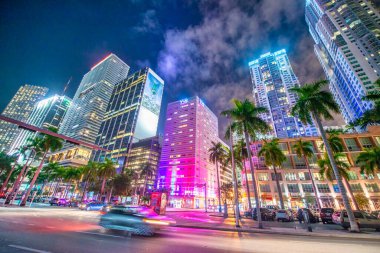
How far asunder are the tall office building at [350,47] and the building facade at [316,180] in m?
42.6

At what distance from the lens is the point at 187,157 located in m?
117

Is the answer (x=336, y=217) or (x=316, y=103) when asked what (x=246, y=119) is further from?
(x=336, y=217)

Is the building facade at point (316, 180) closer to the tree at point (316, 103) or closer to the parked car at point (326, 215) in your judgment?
the parked car at point (326, 215)

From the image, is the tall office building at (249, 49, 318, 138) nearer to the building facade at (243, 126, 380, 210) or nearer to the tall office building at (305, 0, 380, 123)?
the tall office building at (305, 0, 380, 123)

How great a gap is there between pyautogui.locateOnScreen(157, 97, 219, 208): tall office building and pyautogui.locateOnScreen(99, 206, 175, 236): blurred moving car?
9021 cm

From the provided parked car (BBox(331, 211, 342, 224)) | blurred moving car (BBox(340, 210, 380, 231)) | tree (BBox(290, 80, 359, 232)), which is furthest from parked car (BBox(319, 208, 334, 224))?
tree (BBox(290, 80, 359, 232))

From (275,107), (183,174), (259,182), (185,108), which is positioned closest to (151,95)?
(185,108)

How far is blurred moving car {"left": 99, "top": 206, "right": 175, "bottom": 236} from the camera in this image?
9.83 meters

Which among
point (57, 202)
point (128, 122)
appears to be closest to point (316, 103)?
point (57, 202)

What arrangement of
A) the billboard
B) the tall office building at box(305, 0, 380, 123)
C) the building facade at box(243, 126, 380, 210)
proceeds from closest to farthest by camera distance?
the building facade at box(243, 126, 380, 210) < the tall office building at box(305, 0, 380, 123) < the billboard

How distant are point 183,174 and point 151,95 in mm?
118519

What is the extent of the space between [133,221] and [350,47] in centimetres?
15684

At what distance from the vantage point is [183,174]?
11312 centimetres

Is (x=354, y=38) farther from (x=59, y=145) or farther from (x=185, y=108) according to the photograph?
(x=59, y=145)
